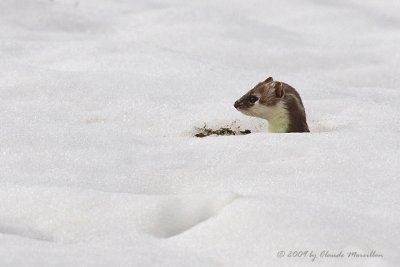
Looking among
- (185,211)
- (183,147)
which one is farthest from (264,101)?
(185,211)

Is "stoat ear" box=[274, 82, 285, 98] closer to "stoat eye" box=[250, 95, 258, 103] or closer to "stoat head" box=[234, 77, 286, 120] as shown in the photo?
"stoat head" box=[234, 77, 286, 120]

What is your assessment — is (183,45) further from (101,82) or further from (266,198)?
(266,198)

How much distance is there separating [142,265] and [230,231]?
493mm

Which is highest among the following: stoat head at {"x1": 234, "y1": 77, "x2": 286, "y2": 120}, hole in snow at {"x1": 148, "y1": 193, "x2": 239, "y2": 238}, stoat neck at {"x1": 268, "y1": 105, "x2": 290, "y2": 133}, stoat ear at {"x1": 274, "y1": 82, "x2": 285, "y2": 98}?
hole in snow at {"x1": 148, "y1": 193, "x2": 239, "y2": 238}

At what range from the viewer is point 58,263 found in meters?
3.32

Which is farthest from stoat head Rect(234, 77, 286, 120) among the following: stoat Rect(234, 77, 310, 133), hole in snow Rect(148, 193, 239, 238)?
hole in snow Rect(148, 193, 239, 238)

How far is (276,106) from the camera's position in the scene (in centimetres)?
617

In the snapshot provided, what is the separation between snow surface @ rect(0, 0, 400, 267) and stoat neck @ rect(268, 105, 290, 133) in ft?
0.77

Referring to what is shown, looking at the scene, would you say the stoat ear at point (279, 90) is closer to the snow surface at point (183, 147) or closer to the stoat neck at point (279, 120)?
the stoat neck at point (279, 120)

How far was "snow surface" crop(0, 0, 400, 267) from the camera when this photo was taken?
3.64 meters

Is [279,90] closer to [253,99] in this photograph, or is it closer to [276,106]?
[276,106]

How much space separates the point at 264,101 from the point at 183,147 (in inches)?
48.3

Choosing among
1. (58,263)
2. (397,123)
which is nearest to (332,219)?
(58,263)

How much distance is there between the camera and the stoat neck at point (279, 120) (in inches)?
239
